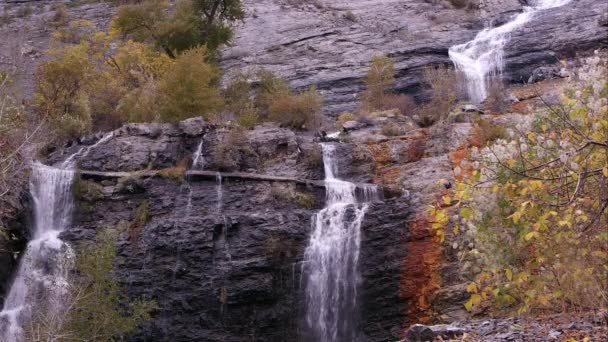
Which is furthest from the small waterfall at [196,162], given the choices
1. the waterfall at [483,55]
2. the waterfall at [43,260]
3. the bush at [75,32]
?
the bush at [75,32]

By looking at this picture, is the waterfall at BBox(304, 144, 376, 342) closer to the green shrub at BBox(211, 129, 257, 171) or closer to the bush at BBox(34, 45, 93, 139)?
the green shrub at BBox(211, 129, 257, 171)

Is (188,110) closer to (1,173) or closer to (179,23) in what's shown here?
(179,23)

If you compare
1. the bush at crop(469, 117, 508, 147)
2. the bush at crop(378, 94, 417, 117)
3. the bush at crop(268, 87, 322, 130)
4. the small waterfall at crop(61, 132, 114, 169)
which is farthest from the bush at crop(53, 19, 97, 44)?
the bush at crop(469, 117, 508, 147)

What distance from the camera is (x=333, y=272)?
1803 centimetres

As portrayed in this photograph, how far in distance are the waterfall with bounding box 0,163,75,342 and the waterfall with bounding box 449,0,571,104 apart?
18967 mm

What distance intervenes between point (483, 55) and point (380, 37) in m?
6.71

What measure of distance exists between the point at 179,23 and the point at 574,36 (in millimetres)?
19911

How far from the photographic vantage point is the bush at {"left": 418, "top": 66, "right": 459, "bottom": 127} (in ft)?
85.4

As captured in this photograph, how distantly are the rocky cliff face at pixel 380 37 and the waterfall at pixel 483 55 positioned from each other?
Result: 1.79 feet

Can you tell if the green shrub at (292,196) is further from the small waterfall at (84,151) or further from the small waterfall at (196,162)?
the small waterfall at (84,151)

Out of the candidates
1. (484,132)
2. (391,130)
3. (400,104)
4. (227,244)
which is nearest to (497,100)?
(400,104)

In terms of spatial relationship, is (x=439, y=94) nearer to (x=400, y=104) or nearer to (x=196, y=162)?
(x=400, y=104)

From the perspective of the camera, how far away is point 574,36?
32469 millimetres

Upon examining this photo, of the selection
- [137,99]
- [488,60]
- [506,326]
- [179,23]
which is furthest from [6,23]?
[506,326]
